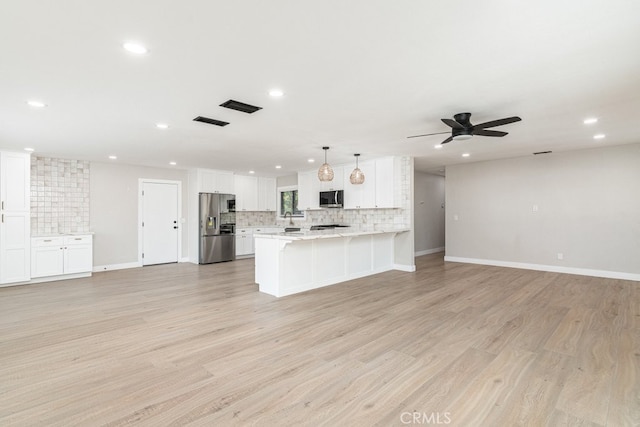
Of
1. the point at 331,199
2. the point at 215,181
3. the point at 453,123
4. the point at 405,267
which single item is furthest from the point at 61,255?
the point at 453,123

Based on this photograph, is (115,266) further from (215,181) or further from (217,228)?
(215,181)

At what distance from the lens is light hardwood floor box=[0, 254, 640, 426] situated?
2062 mm

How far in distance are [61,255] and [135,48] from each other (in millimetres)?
5717

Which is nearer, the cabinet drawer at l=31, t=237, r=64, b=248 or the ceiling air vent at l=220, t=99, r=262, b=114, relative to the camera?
the ceiling air vent at l=220, t=99, r=262, b=114

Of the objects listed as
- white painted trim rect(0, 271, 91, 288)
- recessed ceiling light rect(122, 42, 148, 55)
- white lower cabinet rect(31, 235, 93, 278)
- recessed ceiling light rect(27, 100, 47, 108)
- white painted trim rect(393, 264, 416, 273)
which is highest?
recessed ceiling light rect(122, 42, 148, 55)

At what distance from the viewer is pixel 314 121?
13.4 ft

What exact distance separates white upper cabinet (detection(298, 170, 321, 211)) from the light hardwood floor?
143 inches

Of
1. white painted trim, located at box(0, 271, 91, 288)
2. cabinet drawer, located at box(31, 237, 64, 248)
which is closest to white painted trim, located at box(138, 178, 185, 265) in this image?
white painted trim, located at box(0, 271, 91, 288)

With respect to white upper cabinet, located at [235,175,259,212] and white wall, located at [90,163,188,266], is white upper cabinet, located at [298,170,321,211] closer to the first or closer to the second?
white upper cabinet, located at [235,175,259,212]

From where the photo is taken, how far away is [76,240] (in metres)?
6.33

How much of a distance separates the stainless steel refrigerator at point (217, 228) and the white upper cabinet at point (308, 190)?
1833 mm

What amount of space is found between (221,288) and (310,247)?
1.66 metres

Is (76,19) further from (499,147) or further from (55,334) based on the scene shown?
(499,147)

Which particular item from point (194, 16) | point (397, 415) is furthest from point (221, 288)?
point (194, 16)
